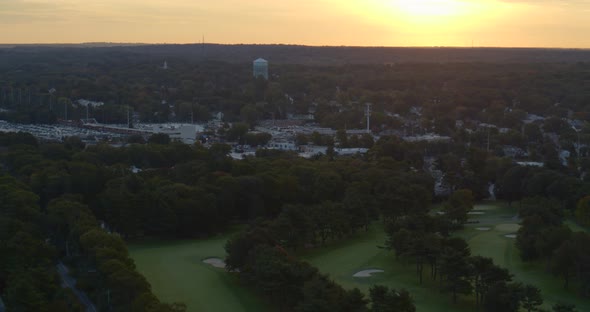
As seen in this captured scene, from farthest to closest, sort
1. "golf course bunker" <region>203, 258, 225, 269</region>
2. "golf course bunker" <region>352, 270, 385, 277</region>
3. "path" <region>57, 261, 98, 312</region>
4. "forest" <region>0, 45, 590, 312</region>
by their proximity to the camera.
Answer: "golf course bunker" <region>203, 258, 225, 269</region> → "golf course bunker" <region>352, 270, 385, 277</region> → "path" <region>57, 261, 98, 312</region> → "forest" <region>0, 45, 590, 312</region>

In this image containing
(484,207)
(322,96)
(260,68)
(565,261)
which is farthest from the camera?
(260,68)

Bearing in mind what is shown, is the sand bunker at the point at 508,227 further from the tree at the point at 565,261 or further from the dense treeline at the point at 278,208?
the tree at the point at 565,261

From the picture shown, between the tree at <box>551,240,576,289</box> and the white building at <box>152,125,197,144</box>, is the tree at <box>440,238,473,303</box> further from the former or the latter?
the white building at <box>152,125,197,144</box>

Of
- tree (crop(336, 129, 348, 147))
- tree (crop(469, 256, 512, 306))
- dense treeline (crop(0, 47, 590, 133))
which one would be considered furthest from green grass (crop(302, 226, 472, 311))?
dense treeline (crop(0, 47, 590, 133))

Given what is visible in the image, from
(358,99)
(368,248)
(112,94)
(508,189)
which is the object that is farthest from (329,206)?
(112,94)

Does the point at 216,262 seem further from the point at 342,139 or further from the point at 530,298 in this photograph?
the point at 342,139

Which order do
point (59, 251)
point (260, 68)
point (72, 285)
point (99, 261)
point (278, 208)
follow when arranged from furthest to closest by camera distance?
point (260, 68) → point (278, 208) → point (59, 251) → point (72, 285) → point (99, 261)

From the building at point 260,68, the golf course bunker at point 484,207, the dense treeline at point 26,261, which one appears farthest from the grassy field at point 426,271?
the building at point 260,68

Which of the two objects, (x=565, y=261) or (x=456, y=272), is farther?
(x=565, y=261)

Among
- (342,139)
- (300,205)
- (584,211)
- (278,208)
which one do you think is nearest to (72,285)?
(300,205)
